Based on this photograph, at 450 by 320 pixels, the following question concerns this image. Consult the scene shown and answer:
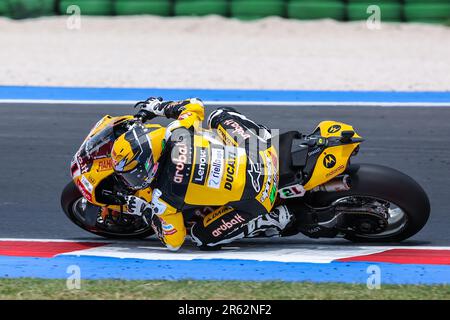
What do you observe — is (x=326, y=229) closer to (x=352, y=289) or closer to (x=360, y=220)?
(x=360, y=220)

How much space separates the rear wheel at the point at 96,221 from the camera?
7.20m

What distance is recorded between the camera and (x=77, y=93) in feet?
41.6

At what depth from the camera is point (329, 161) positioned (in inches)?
266

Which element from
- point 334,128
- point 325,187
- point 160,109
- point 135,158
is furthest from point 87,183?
point 334,128

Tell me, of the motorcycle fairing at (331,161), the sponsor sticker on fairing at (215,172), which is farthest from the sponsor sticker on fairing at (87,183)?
the motorcycle fairing at (331,161)

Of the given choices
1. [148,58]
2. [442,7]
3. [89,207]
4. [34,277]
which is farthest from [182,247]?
[442,7]

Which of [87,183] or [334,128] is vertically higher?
[334,128]

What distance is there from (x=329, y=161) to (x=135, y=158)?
132cm

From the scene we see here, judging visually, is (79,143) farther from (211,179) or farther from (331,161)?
(331,161)

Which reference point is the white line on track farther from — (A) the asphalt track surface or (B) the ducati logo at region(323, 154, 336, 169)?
(B) the ducati logo at region(323, 154, 336, 169)

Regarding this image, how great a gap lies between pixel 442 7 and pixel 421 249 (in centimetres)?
1108

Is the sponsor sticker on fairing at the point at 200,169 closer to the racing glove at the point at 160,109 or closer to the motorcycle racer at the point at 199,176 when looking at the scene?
the motorcycle racer at the point at 199,176

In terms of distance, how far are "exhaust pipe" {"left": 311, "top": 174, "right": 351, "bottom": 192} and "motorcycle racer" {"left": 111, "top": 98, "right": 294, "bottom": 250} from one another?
0.97ft

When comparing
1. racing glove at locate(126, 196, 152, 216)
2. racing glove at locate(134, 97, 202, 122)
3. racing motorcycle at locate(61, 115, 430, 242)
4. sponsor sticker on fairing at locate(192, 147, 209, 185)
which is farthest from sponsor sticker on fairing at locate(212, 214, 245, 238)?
racing glove at locate(134, 97, 202, 122)
